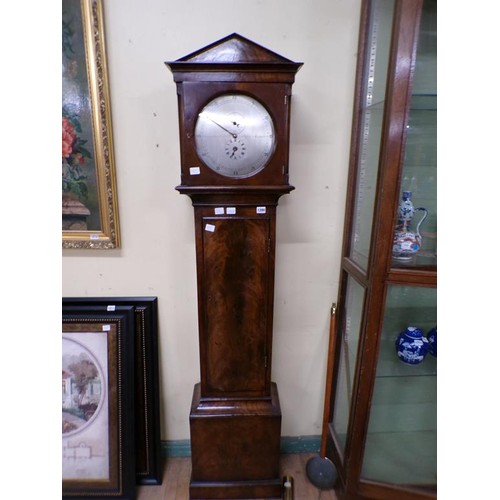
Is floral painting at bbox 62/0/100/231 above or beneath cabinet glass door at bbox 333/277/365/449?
above

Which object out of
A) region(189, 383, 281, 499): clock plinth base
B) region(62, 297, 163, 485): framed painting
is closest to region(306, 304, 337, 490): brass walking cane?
region(189, 383, 281, 499): clock plinth base

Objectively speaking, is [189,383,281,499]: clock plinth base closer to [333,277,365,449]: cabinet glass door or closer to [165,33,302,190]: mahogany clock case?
[333,277,365,449]: cabinet glass door

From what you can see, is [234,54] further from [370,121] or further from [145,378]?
[145,378]

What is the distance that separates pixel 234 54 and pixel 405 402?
1.40 meters

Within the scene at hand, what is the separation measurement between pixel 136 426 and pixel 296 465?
2.38 ft

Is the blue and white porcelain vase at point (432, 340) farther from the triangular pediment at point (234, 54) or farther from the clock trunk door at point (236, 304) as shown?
the triangular pediment at point (234, 54)

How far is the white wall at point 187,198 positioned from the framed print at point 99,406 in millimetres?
140

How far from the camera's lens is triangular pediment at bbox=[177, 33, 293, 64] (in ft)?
3.54

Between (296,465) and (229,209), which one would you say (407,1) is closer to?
(229,209)

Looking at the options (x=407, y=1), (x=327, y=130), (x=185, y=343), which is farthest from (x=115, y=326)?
(x=407, y=1)

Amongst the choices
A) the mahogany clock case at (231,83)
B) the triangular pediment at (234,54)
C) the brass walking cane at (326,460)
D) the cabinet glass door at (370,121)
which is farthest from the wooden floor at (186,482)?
the triangular pediment at (234,54)

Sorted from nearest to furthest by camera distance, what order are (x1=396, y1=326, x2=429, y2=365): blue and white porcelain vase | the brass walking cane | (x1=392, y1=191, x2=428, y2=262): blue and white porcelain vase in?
(x1=392, y1=191, x2=428, y2=262): blue and white porcelain vase → (x1=396, y1=326, x2=429, y2=365): blue and white porcelain vase → the brass walking cane

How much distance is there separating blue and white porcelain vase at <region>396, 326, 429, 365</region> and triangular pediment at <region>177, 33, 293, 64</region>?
1013 mm

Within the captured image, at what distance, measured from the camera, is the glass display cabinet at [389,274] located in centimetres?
109
